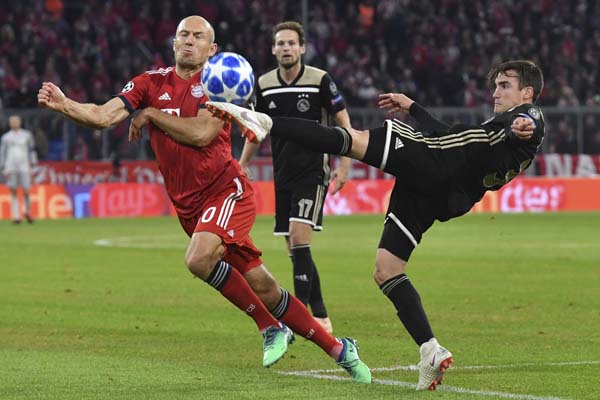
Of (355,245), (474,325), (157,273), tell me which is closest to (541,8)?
(355,245)

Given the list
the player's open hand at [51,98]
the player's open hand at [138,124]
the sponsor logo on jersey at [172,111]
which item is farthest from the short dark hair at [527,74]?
the player's open hand at [51,98]

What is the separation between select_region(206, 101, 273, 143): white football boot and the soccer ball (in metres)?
0.38

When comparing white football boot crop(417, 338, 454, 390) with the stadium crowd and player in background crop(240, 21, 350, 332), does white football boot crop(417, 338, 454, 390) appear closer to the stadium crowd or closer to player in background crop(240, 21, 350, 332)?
player in background crop(240, 21, 350, 332)

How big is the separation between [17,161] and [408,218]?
2084cm

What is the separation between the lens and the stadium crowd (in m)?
34.7

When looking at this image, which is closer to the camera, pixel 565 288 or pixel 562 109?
pixel 565 288

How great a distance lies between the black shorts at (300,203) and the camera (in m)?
11.1

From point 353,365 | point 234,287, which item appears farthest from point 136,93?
point 353,365

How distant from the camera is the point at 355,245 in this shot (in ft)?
69.8

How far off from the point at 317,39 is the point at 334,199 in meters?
8.99

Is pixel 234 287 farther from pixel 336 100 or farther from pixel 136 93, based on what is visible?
pixel 336 100

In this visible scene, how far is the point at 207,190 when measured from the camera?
856cm

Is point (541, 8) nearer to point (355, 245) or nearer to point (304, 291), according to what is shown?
point (355, 245)

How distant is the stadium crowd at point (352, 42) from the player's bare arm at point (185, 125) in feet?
81.6
